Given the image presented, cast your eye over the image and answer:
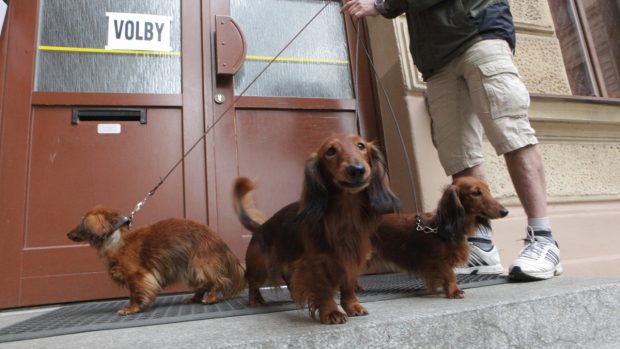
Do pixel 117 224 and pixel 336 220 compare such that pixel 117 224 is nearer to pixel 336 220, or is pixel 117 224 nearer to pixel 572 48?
pixel 336 220

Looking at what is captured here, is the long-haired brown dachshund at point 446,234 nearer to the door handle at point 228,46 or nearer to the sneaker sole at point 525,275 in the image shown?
the sneaker sole at point 525,275

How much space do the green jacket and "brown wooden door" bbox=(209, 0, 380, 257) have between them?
62 centimetres

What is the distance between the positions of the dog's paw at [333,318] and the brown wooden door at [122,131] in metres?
1.58

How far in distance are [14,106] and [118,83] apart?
2.16 ft

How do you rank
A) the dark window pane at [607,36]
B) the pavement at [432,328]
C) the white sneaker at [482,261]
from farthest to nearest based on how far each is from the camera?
the dark window pane at [607,36] → the white sneaker at [482,261] → the pavement at [432,328]

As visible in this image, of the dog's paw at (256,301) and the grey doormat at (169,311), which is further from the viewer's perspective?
the dog's paw at (256,301)

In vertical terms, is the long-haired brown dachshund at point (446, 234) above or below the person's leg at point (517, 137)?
below

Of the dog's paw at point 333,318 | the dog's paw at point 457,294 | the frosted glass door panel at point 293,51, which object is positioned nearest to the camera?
the dog's paw at point 333,318

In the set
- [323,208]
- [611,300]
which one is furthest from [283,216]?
[611,300]

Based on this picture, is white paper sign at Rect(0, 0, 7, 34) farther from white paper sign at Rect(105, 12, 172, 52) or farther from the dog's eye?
the dog's eye

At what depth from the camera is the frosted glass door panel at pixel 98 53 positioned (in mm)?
2920

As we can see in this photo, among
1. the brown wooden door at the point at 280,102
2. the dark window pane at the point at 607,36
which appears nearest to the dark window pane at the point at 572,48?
the dark window pane at the point at 607,36

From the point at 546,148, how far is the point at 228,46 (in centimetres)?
268

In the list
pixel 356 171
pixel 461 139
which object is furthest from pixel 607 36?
pixel 356 171
